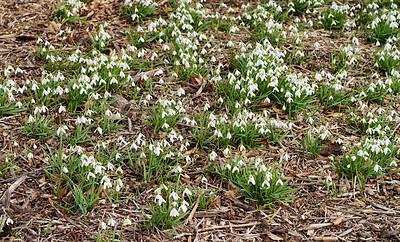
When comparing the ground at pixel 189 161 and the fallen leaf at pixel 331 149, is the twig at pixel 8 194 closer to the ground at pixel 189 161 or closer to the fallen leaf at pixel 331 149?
the ground at pixel 189 161

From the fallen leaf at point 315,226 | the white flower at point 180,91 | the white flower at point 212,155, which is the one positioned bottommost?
the fallen leaf at point 315,226

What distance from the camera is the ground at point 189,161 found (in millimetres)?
3381

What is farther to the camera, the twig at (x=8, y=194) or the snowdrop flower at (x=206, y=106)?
the snowdrop flower at (x=206, y=106)

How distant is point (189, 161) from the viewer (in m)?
3.95

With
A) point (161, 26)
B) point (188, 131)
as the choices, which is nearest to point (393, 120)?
point (188, 131)

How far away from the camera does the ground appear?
3.38 metres

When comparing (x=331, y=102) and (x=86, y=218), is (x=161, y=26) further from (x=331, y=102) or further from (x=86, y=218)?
(x=86, y=218)

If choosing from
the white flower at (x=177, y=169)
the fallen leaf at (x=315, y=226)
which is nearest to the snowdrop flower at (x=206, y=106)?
the white flower at (x=177, y=169)

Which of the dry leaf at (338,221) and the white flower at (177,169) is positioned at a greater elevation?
the white flower at (177,169)

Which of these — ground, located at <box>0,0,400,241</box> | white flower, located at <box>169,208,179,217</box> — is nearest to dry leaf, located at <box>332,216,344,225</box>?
ground, located at <box>0,0,400,241</box>

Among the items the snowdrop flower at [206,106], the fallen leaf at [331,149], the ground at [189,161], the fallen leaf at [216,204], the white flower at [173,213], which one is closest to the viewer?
the white flower at [173,213]

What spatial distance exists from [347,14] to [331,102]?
227 centimetres

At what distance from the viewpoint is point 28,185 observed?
360cm

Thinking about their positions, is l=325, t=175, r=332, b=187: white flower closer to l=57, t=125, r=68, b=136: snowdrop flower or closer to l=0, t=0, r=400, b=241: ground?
l=0, t=0, r=400, b=241: ground
